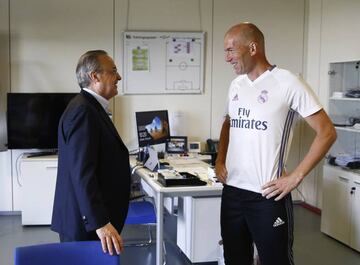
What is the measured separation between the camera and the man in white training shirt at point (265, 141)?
6.86ft

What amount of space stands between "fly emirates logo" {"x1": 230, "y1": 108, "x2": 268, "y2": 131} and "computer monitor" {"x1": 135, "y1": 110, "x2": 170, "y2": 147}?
98.1 inches

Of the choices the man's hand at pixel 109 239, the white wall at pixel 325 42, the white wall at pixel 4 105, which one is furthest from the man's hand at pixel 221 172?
the white wall at pixel 4 105

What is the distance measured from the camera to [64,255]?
5.37ft

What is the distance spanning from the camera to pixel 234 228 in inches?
91.7

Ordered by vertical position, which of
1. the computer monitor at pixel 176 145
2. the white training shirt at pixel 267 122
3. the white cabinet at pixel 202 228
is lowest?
the white cabinet at pixel 202 228

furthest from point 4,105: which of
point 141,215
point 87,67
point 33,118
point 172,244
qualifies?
point 87,67

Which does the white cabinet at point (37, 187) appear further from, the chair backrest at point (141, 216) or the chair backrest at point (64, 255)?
the chair backrest at point (64, 255)

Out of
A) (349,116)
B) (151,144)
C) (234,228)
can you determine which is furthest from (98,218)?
(349,116)

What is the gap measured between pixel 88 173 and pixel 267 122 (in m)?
0.86

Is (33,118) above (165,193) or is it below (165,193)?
above

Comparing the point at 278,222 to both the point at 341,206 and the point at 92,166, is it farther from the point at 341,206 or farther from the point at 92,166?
the point at 341,206

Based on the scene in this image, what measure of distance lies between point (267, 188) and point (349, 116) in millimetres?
2896

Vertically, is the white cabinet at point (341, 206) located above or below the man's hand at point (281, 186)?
below

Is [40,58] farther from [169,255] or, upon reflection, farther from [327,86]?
[327,86]
